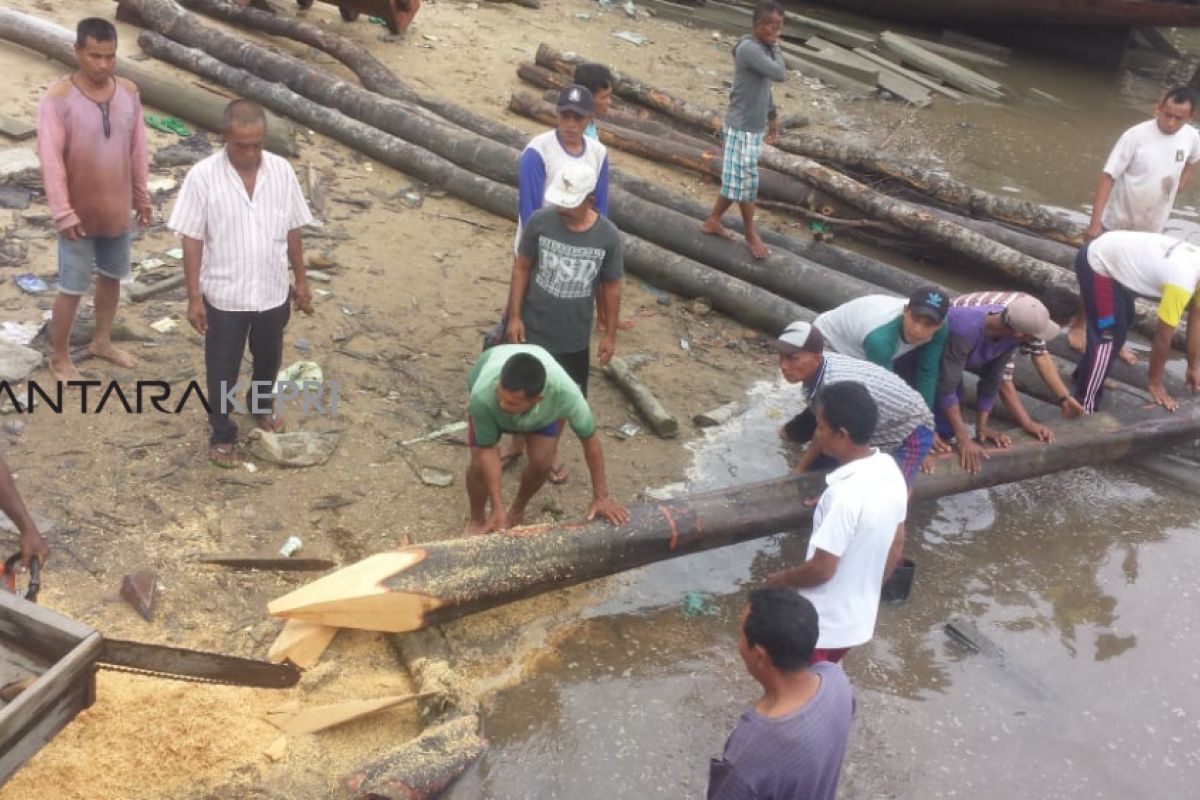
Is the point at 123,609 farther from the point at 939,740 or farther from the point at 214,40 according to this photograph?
the point at 214,40

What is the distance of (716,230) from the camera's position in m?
7.82

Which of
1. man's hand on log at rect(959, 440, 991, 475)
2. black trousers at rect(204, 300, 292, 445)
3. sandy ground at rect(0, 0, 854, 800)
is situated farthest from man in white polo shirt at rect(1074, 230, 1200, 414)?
black trousers at rect(204, 300, 292, 445)

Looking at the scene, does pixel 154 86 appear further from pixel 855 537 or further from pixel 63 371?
pixel 855 537

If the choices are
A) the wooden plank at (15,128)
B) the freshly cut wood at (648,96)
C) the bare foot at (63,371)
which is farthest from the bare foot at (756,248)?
the wooden plank at (15,128)

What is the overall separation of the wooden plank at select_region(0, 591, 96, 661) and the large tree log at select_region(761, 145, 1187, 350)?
274 inches

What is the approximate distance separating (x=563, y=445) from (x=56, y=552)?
2.66 metres

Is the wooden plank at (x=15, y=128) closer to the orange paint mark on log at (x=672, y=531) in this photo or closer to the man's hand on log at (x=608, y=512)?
the man's hand on log at (x=608, y=512)

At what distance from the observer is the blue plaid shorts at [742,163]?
7.23m

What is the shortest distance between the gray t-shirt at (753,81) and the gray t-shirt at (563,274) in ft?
8.54

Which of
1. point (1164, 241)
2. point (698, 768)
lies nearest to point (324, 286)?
point (698, 768)

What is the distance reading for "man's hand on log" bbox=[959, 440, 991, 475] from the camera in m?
5.52

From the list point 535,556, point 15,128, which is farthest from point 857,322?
point 15,128

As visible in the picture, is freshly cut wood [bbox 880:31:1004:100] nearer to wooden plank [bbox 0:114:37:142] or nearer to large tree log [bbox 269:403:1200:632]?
large tree log [bbox 269:403:1200:632]

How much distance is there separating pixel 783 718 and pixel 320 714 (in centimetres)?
192
